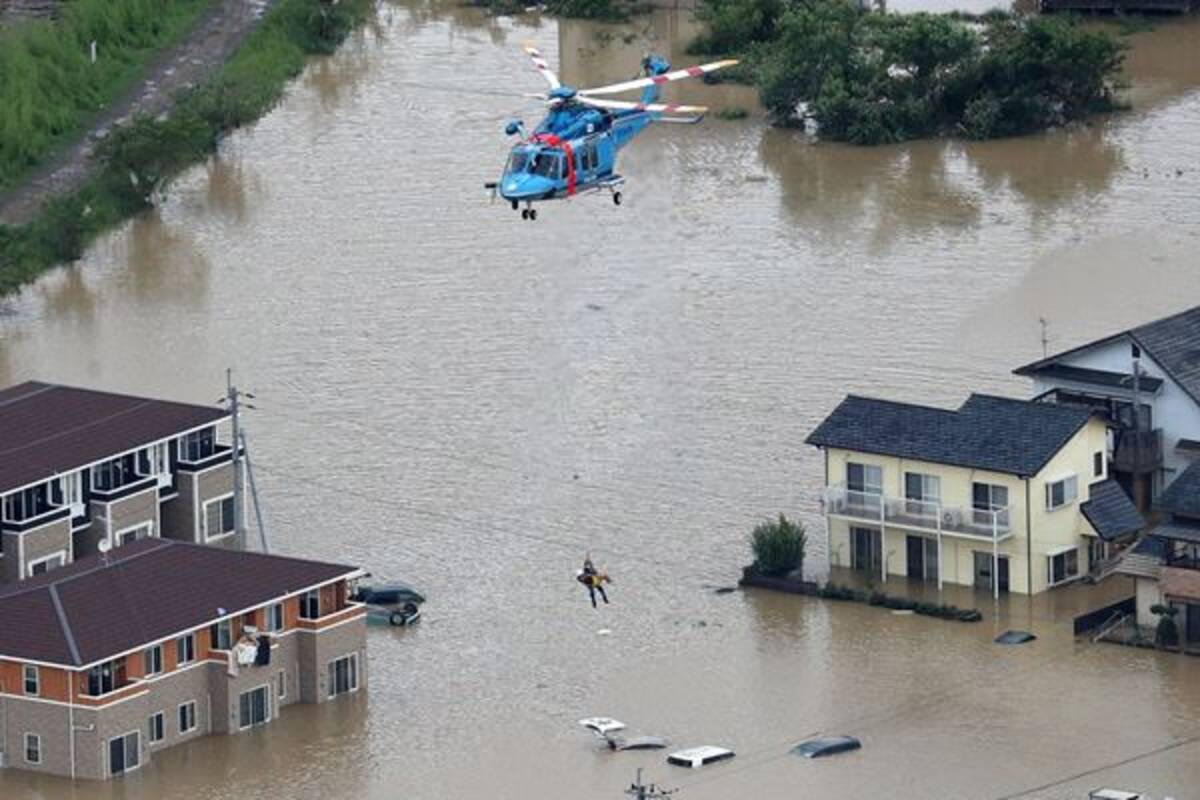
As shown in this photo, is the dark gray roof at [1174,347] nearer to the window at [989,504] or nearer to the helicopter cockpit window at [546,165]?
the window at [989,504]

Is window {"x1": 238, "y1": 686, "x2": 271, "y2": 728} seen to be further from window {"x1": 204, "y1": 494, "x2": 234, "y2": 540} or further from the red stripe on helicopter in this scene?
the red stripe on helicopter

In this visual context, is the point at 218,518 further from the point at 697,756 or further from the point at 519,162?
the point at 697,756

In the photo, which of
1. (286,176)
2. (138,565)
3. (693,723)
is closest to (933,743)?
(693,723)

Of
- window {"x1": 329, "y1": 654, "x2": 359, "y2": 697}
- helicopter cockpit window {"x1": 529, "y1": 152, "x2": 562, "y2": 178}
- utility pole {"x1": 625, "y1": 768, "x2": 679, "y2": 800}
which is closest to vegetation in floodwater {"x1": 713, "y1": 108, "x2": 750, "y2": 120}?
helicopter cockpit window {"x1": 529, "y1": 152, "x2": 562, "y2": 178}

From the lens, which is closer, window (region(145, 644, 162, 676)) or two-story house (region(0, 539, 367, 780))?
two-story house (region(0, 539, 367, 780))

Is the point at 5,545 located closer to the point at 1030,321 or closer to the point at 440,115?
the point at 1030,321

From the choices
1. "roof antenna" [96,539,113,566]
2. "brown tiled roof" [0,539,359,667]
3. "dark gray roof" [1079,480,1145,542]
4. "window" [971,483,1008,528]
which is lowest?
"dark gray roof" [1079,480,1145,542]
